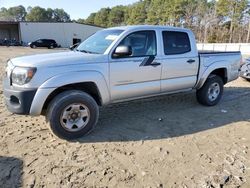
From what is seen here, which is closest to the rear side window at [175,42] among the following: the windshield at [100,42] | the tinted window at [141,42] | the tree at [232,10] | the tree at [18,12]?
the tinted window at [141,42]

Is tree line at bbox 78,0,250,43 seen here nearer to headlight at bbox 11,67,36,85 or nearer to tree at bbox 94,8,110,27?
tree at bbox 94,8,110,27

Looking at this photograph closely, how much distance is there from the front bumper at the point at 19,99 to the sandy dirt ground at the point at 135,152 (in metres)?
0.61

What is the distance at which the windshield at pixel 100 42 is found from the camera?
5.11 meters

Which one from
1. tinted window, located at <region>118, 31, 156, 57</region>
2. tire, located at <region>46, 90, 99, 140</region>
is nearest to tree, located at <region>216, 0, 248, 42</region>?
tinted window, located at <region>118, 31, 156, 57</region>

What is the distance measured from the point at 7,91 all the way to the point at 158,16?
67.9 meters

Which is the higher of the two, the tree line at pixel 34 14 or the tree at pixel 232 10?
the tree line at pixel 34 14

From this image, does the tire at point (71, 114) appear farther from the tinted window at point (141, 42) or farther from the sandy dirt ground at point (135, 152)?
the tinted window at point (141, 42)

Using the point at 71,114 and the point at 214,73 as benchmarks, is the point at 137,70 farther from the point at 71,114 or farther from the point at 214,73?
the point at 214,73

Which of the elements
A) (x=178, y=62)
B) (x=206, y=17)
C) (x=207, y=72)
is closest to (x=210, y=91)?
(x=207, y=72)

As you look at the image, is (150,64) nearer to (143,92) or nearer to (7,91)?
(143,92)

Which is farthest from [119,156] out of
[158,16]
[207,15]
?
[158,16]

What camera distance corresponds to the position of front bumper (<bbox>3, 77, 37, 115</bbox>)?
4184mm

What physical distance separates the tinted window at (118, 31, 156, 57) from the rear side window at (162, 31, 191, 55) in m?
0.32

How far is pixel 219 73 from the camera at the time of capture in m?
7.02
